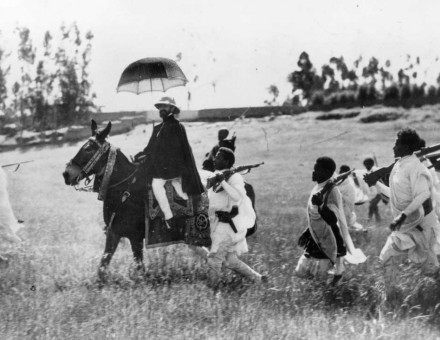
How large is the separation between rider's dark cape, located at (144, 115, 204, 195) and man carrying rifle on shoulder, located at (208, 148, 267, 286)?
0.38 meters

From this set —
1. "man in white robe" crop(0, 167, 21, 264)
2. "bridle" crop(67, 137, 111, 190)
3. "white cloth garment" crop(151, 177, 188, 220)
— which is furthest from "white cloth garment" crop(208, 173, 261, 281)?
"man in white robe" crop(0, 167, 21, 264)

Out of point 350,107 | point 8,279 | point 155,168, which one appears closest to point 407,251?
point 155,168

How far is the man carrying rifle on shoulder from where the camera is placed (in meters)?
8.09

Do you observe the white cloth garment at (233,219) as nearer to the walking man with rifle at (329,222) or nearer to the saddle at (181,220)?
the saddle at (181,220)

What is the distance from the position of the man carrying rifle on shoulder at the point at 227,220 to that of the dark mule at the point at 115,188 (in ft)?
3.02

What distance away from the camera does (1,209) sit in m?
9.41

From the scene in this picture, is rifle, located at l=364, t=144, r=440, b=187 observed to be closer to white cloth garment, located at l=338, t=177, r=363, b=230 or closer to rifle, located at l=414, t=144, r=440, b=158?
rifle, located at l=414, t=144, r=440, b=158

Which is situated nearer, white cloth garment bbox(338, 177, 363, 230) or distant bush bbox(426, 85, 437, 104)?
white cloth garment bbox(338, 177, 363, 230)

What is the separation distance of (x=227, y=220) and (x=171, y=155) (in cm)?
112

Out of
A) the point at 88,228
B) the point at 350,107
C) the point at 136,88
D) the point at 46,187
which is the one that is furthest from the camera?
the point at 350,107

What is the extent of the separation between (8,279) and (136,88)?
3.25 m

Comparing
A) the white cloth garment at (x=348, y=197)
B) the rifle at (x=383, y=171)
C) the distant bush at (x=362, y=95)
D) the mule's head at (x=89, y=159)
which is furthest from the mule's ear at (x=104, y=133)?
the distant bush at (x=362, y=95)

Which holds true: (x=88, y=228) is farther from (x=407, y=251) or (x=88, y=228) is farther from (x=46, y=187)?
(x=46, y=187)

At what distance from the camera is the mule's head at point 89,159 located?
7.95 m
